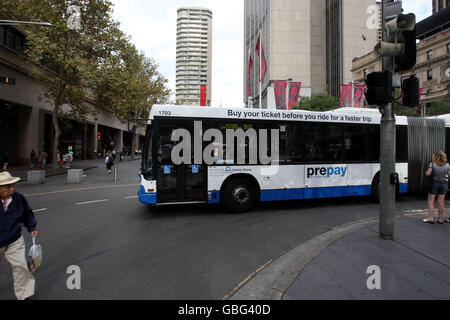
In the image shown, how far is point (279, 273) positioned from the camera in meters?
3.58

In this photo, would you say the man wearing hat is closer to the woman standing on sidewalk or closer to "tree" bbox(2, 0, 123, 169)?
the woman standing on sidewalk

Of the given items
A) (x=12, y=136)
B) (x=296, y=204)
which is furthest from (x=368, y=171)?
(x=12, y=136)

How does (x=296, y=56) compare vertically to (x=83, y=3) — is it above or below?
above

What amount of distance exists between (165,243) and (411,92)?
573 centimetres

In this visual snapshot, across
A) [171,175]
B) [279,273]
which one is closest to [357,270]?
[279,273]

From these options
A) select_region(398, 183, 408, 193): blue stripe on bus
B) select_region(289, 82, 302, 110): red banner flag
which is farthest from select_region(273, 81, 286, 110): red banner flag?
select_region(398, 183, 408, 193): blue stripe on bus

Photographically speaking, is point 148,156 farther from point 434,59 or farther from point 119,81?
point 434,59

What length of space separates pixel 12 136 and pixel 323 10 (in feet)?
255

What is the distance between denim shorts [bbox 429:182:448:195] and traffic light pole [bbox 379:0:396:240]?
7.02 feet

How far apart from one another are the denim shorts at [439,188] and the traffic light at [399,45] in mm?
3188

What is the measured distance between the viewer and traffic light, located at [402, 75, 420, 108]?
4.87 meters

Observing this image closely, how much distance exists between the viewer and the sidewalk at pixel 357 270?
2986mm
